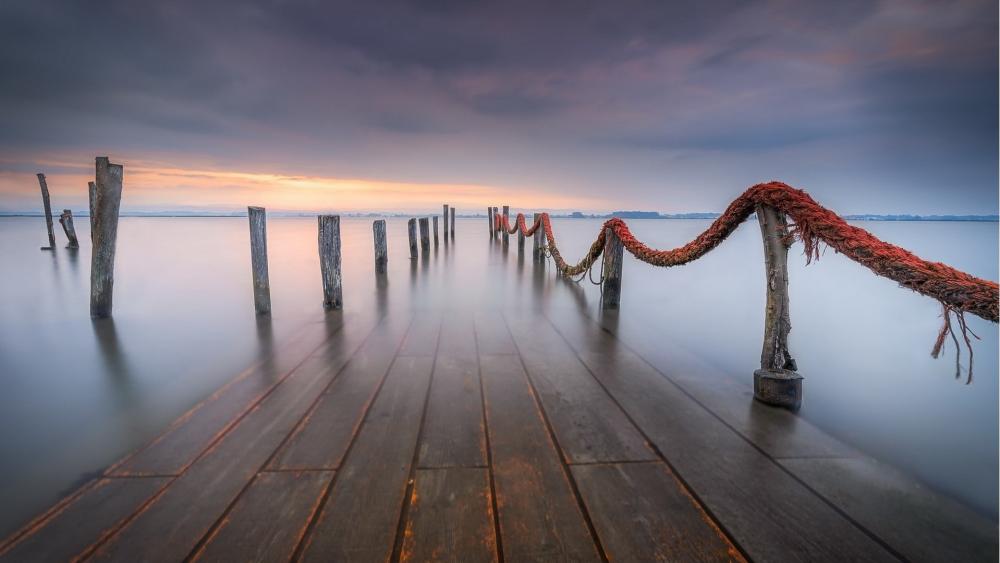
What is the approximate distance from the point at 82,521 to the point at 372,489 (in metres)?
1.13

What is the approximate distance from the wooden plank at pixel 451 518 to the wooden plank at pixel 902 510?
1.50 m

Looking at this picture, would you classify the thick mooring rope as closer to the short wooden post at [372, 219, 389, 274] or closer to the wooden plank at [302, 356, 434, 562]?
the wooden plank at [302, 356, 434, 562]

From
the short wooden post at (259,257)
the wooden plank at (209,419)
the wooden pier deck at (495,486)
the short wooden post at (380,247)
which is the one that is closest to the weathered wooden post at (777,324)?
the wooden pier deck at (495,486)

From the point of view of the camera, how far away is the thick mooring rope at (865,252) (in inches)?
71.6

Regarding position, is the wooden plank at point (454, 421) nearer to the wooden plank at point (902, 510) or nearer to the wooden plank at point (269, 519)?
the wooden plank at point (269, 519)

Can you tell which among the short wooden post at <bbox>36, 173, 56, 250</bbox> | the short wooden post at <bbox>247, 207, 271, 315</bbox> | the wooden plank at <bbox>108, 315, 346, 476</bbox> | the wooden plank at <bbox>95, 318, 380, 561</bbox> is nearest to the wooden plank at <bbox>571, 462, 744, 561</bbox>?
the wooden plank at <bbox>95, 318, 380, 561</bbox>

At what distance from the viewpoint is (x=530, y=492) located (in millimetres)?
1878

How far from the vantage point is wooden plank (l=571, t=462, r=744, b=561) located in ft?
5.13

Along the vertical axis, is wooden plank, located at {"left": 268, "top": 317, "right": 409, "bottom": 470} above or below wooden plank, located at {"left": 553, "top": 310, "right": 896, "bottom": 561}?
above

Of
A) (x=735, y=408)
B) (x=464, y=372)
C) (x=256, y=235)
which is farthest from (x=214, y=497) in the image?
(x=256, y=235)

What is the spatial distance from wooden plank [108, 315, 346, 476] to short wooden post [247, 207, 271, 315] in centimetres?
192

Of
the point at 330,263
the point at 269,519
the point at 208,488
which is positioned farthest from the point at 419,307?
the point at 269,519

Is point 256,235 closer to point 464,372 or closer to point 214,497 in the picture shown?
point 464,372

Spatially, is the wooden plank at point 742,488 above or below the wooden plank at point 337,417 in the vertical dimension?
below
